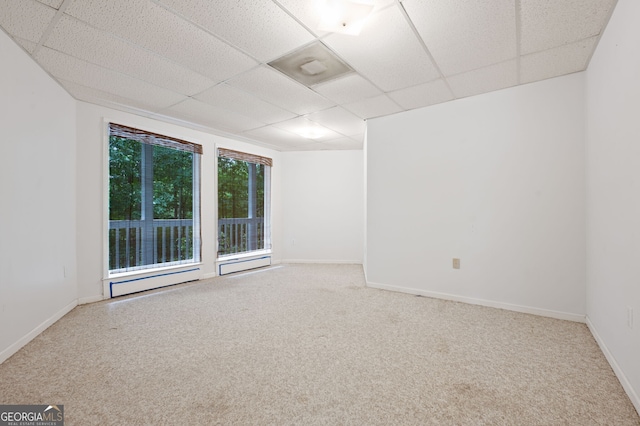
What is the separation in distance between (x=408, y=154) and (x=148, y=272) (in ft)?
12.9

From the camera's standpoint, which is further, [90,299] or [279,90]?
[90,299]

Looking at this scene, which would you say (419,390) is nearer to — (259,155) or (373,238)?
(373,238)

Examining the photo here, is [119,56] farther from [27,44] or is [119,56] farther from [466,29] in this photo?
[466,29]

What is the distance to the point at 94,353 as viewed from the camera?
2.10m

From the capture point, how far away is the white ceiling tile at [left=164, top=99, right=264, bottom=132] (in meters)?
3.46

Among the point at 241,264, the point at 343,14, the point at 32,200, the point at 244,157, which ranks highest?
the point at 343,14

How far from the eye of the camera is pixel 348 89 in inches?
119

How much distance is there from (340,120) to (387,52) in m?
1.71

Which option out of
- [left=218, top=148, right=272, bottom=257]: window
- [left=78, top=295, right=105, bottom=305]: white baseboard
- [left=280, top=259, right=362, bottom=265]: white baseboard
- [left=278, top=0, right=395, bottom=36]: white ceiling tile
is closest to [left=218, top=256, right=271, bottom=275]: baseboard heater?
[left=218, top=148, right=272, bottom=257]: window

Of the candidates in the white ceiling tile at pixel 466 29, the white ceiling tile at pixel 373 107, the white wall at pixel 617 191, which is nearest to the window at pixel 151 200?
the white ceiling tile at pixel 373 107

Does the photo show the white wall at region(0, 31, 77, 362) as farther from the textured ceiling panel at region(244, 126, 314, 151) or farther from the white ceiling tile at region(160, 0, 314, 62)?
the textured ceiling panel at region(244, 126, 314, 151)

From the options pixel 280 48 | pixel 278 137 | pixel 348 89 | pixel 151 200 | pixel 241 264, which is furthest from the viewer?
pixel 241 264

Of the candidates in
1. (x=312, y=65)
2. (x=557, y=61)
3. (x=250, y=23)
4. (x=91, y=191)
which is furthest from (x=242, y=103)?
(x=557, y=61)

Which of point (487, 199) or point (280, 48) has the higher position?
point (280, 48)
